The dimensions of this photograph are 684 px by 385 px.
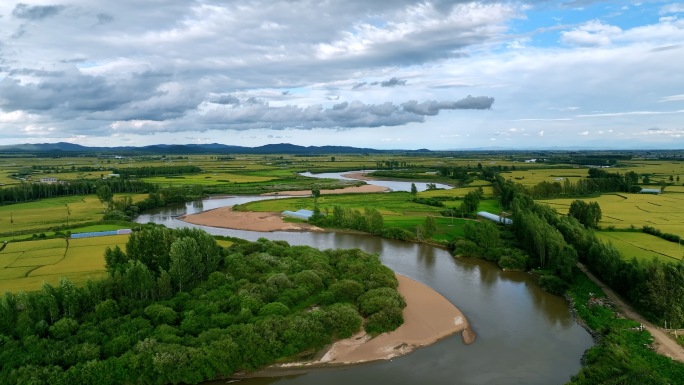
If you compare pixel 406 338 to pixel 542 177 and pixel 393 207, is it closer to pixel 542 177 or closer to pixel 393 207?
pixel 393 207

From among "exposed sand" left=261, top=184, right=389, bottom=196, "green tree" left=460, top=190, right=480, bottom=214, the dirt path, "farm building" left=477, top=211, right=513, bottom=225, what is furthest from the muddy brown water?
"exposed sand" left=261, top=184, right=389, bottom=196

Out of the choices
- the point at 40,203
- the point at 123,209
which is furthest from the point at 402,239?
the point at 40,203

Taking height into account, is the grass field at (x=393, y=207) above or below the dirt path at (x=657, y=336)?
above

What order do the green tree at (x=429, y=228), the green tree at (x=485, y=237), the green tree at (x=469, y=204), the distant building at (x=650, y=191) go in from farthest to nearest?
the distant building at (x=650, y=191)
the green tree at (x=469, y=204)
the green tree at (x=429, y=228)
the green tree at (x=485, y=237)

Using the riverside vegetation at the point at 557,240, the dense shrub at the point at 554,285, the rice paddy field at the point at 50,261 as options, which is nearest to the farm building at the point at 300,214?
the riverside vegetation at the point at 557,240

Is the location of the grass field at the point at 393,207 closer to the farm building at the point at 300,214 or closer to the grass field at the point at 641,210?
the farm building at the point at 300,214

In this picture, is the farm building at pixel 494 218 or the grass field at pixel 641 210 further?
→ the farm building at pixel 494 218
